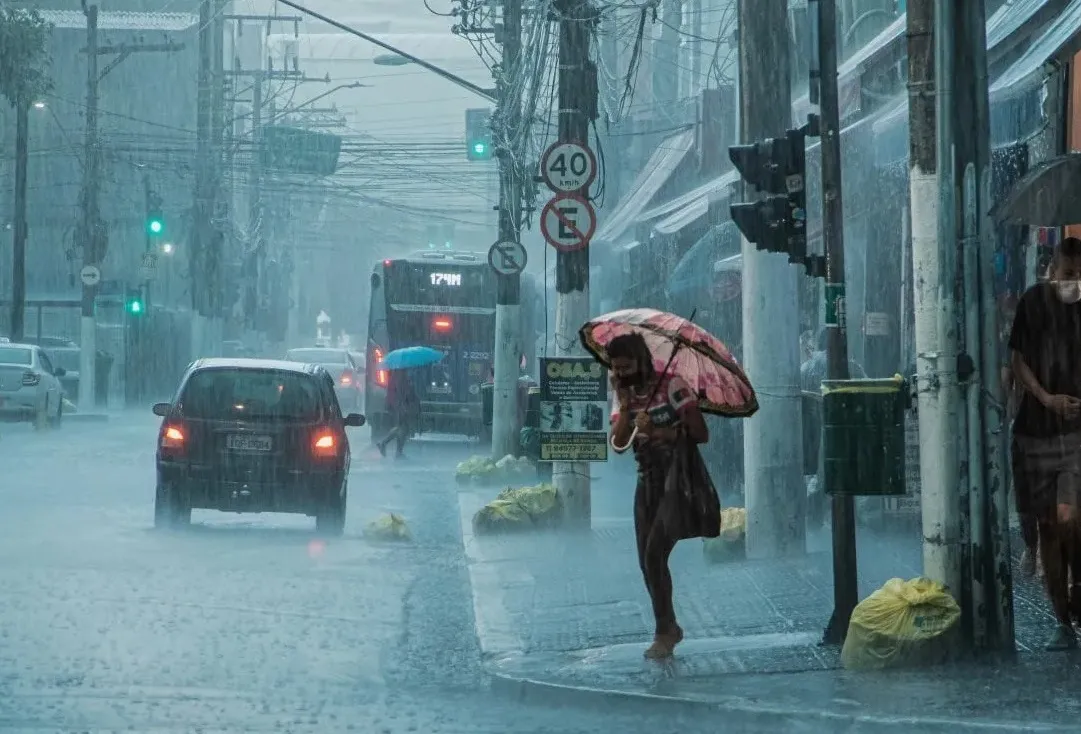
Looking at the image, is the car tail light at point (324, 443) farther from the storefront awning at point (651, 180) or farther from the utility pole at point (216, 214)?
the utility pole at point (216, 214)

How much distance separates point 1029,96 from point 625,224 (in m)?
28.4

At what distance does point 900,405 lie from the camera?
983 centimetres

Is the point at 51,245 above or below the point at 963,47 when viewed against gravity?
above

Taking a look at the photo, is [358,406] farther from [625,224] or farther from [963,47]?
[963,47]

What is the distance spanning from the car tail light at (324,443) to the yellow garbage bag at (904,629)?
370 inches

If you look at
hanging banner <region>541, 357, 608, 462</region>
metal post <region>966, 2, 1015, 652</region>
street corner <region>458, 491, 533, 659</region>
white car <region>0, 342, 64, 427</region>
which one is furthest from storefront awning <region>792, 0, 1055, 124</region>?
white car <region>0, 342, 64, 427</region>

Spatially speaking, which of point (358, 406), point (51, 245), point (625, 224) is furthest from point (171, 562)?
point (51, 245)

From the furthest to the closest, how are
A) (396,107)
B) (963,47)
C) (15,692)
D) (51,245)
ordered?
1. (396,107)
2. (51,245)
3. (963,47)
4. (15,692)

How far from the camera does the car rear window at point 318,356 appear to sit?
48344 millimetres

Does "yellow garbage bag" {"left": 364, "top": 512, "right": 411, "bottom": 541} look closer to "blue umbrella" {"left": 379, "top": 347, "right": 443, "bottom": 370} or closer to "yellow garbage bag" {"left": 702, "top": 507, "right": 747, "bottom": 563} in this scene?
"yellow garbage bag" {"left": 702, "top": 507, "right": 747, "bottom": 563}

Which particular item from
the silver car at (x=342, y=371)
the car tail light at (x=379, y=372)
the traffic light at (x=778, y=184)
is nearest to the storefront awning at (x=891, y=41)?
the traffic light at (x=778, y=184)

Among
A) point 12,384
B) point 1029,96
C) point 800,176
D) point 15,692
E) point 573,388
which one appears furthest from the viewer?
point 12,384

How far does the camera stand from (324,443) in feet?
60.1

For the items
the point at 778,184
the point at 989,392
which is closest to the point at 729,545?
the point at 778,184
